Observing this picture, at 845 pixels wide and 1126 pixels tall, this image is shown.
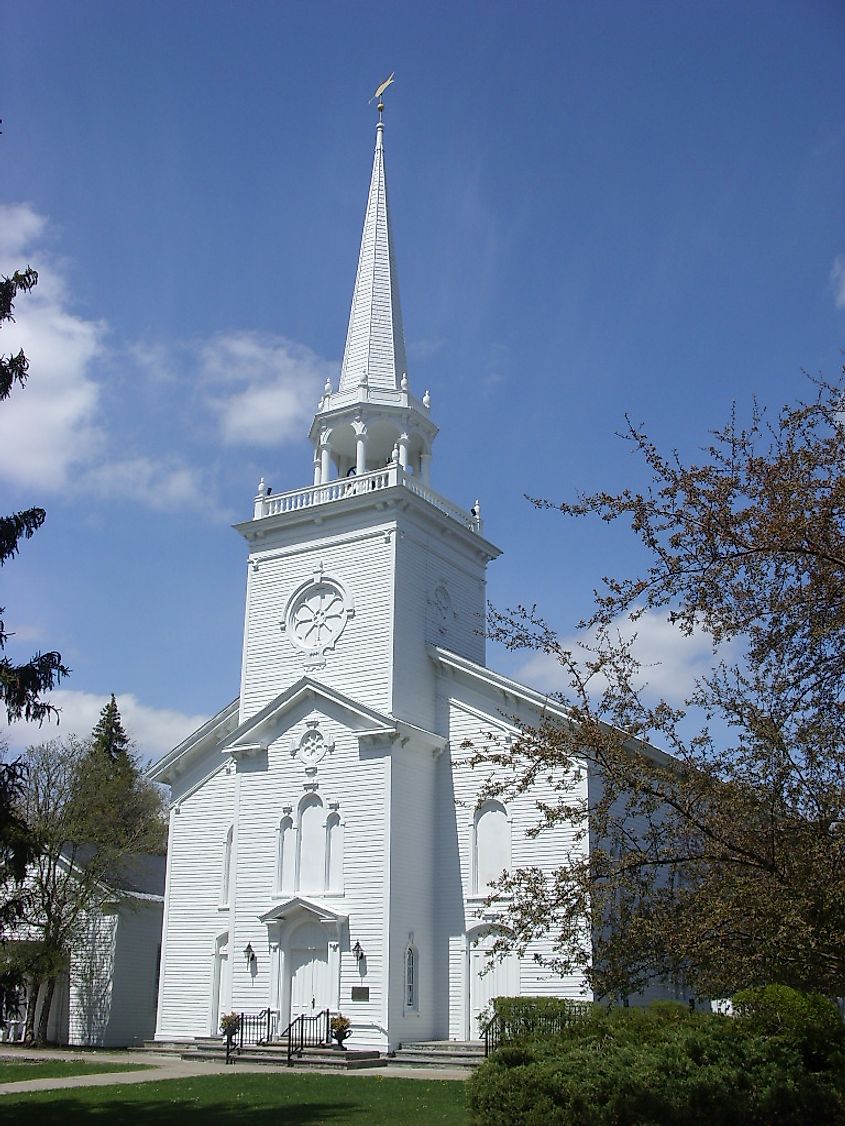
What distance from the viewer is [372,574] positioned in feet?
103

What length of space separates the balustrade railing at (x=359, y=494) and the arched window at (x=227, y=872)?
9.73 meters

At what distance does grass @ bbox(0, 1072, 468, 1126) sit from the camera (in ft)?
51.1

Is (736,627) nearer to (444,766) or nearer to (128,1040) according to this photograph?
(444,766)

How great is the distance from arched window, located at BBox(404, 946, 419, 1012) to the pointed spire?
54.8 ft

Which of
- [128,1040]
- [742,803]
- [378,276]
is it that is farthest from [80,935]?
[742,803]

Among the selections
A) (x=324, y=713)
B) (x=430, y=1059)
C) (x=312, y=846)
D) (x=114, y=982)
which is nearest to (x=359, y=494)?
(x=324, y=713)

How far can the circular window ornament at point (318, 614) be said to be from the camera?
1250 inches

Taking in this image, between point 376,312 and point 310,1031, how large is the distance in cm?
2190

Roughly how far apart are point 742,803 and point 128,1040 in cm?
2974

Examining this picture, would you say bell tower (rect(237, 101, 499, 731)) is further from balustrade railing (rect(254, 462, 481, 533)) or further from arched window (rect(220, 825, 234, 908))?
arched window (rect(220, 825, 234, 908))

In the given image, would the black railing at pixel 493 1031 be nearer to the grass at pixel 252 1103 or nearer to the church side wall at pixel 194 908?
the grass at pixel 252 1103

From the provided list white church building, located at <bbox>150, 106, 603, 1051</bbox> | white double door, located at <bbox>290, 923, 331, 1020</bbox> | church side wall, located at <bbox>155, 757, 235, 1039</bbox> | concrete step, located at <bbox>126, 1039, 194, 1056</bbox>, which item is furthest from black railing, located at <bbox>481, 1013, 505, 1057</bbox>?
church side wall, located at <bbox>155, 757, 235, 1039</bbox>

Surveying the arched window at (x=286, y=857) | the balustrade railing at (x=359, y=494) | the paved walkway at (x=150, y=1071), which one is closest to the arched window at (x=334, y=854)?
the arched window at (x=286, y=857)

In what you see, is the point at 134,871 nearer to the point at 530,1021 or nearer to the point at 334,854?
the point at 334,854
